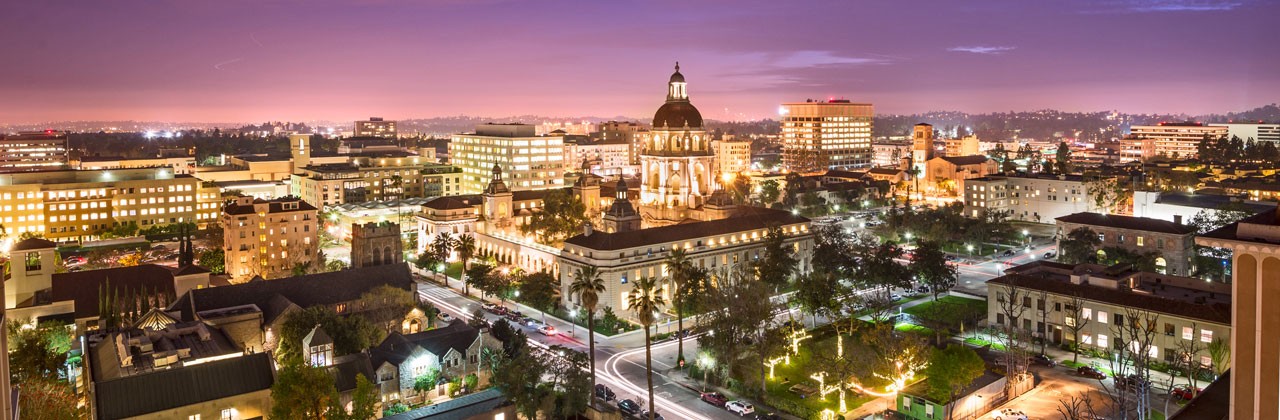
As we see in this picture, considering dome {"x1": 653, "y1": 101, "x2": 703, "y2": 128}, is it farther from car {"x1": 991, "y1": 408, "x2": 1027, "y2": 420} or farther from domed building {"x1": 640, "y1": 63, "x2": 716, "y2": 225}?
car {"x1": 991, "y1": 408, "x2": 1027, "y2": 420}

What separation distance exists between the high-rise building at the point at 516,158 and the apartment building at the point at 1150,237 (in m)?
96.4

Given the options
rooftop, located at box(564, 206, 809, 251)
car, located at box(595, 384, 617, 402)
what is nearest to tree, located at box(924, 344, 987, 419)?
car, located at box(595, 384, 617, 402)

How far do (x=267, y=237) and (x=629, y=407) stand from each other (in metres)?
62.2

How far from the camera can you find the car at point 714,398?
5328cm

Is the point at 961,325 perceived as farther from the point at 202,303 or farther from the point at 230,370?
the point at 202,303

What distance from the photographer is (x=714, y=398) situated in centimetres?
Answer: 5375

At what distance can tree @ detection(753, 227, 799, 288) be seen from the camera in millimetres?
79688

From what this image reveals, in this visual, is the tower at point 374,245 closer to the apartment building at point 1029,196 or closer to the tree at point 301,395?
the tree at point 301,395

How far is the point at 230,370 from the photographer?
4706 centimetres

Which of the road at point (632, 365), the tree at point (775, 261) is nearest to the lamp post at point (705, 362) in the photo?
the road at point (632, 365)

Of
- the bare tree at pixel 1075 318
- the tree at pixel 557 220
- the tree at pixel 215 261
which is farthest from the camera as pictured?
the tree at pixel 557 220

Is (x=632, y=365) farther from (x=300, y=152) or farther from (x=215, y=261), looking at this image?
(x=300, y=152)

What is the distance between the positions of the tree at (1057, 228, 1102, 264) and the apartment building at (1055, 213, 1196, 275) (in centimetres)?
134

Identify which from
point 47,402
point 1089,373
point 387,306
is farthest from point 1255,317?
point 387,306
